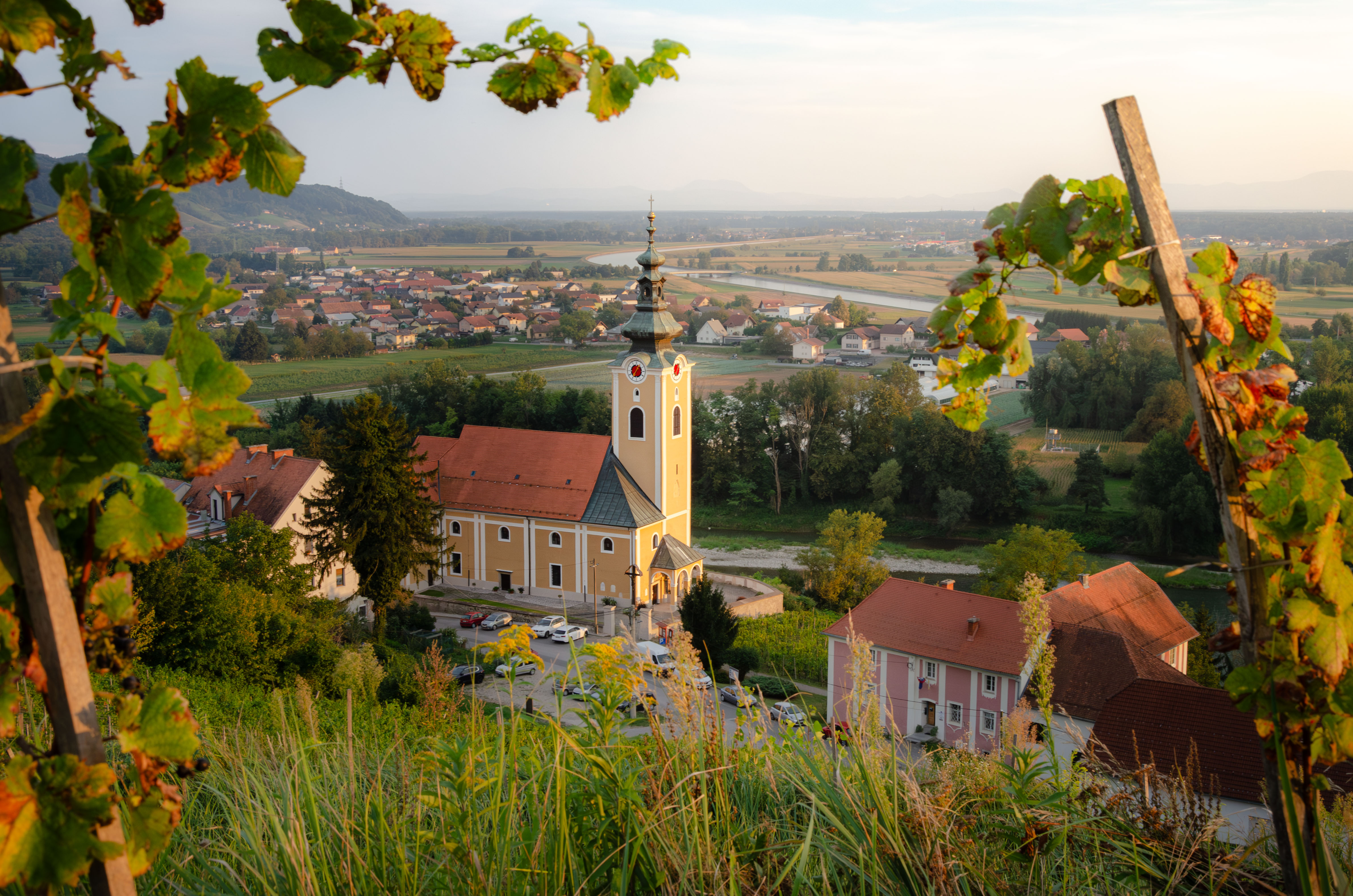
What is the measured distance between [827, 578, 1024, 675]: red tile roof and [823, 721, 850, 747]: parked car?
16.1m

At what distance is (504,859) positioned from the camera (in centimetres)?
231

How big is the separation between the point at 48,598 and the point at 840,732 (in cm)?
254

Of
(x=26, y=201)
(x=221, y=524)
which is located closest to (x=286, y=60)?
(x=26, y=201)

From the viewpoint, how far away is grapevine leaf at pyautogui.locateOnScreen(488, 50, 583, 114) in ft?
5.33

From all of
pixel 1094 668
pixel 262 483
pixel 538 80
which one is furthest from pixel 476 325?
pixel 538 80

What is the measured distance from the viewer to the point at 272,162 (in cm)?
138

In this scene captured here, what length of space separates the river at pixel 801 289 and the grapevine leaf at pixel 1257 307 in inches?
3275

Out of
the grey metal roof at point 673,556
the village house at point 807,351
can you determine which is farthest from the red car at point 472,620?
the village house at point 807,351

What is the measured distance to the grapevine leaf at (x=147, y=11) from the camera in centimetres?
139

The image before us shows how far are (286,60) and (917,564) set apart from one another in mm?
38121

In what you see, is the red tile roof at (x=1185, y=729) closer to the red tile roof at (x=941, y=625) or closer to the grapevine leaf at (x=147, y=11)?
the red tile roof at (x=941, y=625)

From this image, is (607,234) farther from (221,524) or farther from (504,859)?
(504,859)

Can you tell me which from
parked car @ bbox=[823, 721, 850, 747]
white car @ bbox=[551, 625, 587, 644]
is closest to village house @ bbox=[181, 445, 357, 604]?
white car @ bbox=[551, 625, 587, 644]

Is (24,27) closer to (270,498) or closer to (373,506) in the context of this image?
(373,506)
